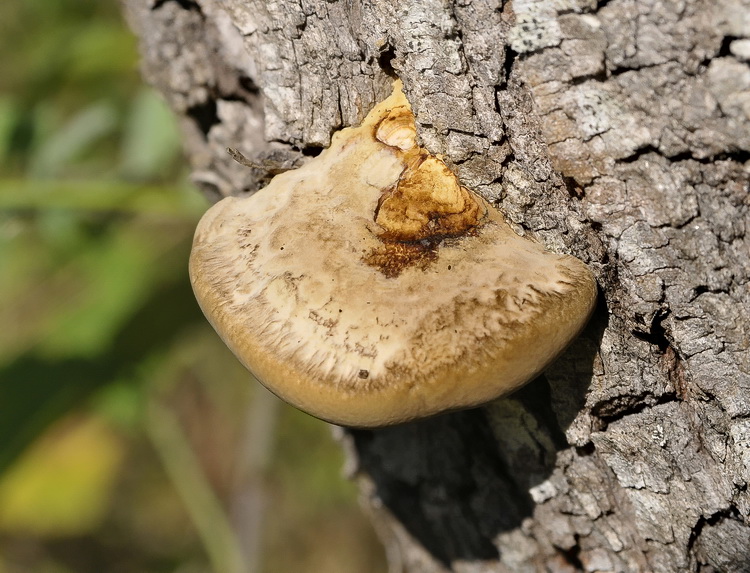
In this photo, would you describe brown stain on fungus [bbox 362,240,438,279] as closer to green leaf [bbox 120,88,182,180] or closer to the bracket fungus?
the bracket fungus

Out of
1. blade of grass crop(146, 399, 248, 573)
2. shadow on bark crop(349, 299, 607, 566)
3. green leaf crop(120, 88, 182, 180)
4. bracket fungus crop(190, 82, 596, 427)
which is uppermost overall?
bracket fungus crop(190, 82, 596, 427)

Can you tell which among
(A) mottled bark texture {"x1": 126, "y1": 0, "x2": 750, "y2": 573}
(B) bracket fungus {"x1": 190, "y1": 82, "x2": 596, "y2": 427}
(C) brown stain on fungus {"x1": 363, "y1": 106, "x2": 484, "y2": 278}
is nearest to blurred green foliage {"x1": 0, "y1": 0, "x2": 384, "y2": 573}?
(A) mottled bark texture {"x1": 126, "y1": 0, "x2": 750, "y2": 573}

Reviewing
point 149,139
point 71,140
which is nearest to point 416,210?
point 149,139

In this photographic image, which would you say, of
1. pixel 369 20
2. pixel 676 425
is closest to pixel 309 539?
pixel 676 425

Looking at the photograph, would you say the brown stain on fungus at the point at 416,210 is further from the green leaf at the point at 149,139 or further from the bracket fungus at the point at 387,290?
the green leaf at the point at 149,139

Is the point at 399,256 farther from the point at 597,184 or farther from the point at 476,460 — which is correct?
the point at 476,460

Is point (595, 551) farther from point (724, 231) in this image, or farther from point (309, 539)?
point (309, 539)

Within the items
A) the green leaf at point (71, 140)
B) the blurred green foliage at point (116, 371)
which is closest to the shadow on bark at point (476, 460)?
the blurred green foliage at point (116, 371)
